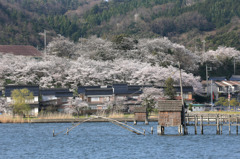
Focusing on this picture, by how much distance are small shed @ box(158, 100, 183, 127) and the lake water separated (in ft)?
4.78

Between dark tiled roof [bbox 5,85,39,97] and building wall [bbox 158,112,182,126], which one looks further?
dark tiled roof [bbox 5,85,39,97]

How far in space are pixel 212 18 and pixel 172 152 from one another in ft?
329

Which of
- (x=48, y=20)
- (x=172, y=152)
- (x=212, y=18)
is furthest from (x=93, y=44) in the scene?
(x=172, y=152)

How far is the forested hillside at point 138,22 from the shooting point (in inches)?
4427

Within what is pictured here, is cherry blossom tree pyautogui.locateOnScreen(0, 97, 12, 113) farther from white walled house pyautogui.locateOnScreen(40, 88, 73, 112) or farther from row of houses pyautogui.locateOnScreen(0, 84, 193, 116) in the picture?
white walled house pyautogui.locateOnScreen(40, 88, 73, 112)

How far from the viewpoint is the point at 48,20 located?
5010 inches

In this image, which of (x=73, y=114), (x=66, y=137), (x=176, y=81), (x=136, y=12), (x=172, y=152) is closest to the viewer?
(x=172, y=152)

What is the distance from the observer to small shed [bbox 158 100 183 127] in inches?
1553

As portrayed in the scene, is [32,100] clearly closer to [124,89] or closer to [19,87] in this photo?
[19,87]

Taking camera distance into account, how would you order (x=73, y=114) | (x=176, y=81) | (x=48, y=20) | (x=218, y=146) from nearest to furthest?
(x=218, y=146)
(x=73, y=114)
(x=176, y=81)
(x=48, y=20)

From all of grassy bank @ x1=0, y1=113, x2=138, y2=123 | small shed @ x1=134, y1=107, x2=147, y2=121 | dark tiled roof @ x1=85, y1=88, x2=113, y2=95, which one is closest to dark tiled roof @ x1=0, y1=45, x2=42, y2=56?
dark tiled roof @ x1=85, y1=88, x2=113, y2=95

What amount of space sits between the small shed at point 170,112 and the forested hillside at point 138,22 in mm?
68805

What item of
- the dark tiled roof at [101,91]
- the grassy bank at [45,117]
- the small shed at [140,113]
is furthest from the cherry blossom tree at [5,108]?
the small shed at [140,113]

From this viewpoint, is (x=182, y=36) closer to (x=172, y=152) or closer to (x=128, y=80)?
(x=128, y=80)
